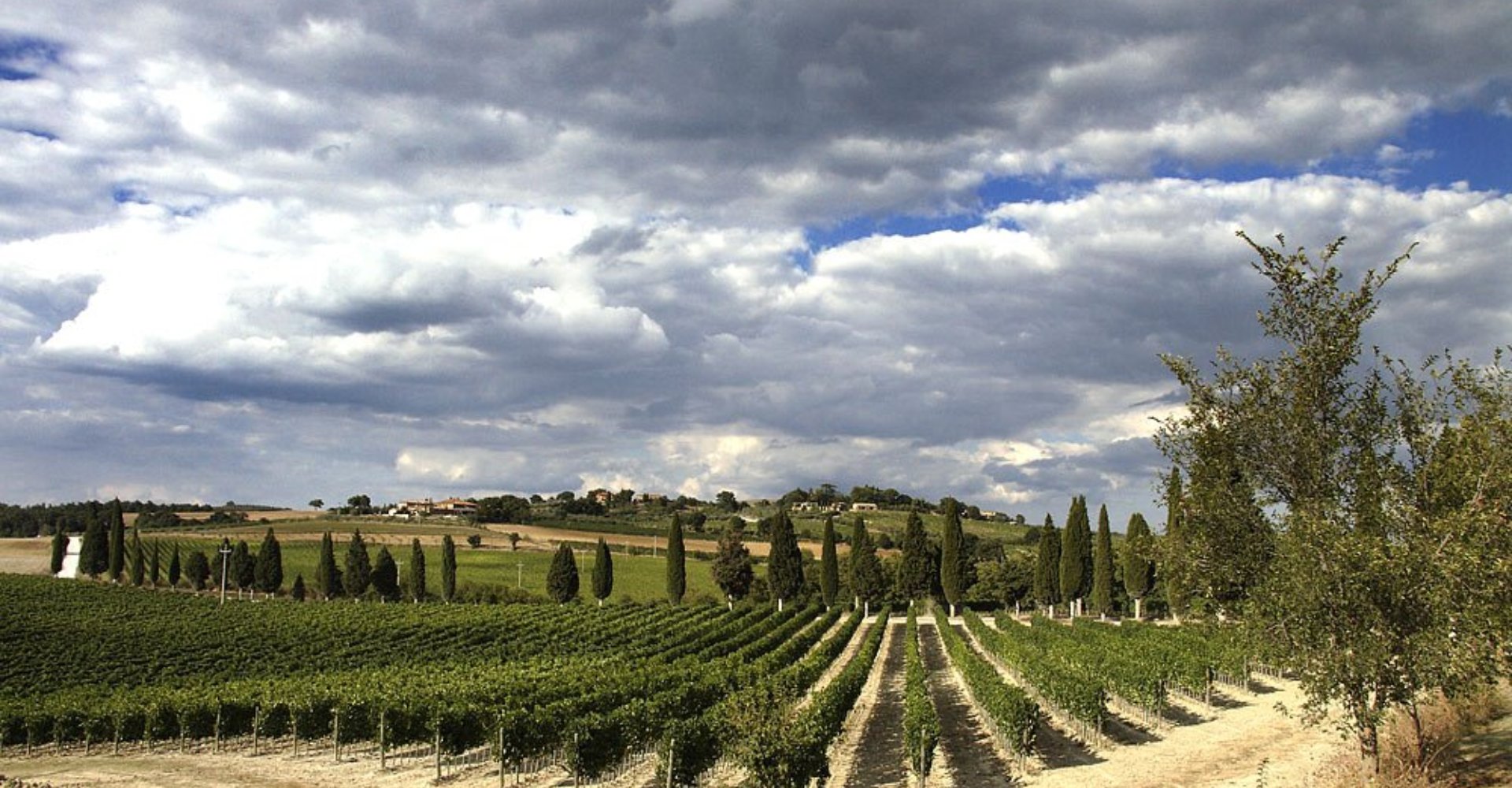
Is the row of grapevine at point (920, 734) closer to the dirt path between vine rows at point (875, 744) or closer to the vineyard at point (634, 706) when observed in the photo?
the vineyard at point (634, 706)

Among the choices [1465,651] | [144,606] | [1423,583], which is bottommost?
[144,606]

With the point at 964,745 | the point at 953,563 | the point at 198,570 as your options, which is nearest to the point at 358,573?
the point at 198,570

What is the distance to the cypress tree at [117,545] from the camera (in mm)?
117688

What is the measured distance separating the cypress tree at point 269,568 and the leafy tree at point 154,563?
15644 mm

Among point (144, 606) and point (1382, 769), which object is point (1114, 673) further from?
point (144, 606)

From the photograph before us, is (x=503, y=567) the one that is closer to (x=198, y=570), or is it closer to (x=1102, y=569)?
(x=198, y=570)

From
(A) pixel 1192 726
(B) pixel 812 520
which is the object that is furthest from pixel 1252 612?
(B) pixel 812 520

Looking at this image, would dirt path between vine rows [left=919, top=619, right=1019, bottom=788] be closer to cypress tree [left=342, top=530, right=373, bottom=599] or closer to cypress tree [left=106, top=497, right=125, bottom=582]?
cypress tree [left=342, top=530, right=373, bottom=599]

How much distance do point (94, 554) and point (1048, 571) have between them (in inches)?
4539

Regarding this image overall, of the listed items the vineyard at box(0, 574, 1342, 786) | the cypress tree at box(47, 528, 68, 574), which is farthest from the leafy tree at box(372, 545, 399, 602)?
the cypress tree at box(47, 528, 68, 574)

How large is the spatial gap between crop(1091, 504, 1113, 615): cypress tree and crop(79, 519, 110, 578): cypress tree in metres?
118

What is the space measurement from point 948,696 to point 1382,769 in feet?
73.5

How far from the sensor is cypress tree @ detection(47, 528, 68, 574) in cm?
12381

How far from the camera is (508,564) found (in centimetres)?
12412
